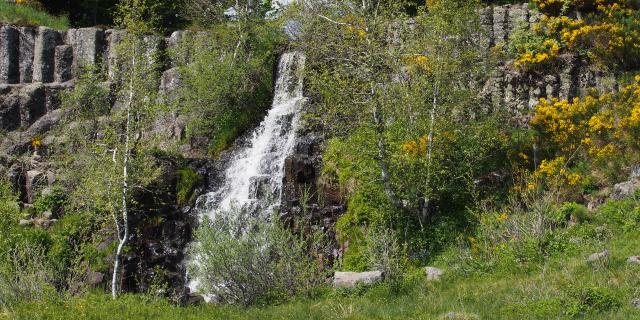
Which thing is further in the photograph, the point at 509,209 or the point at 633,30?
the point at 633,30

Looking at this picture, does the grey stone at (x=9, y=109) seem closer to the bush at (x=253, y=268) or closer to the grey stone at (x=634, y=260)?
the bush at (x=253, y=268)

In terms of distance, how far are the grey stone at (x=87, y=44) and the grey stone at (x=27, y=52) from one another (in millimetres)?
1592

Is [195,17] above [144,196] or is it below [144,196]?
above

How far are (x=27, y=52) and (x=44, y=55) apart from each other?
916 millimetres

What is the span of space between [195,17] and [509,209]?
21.6 meters

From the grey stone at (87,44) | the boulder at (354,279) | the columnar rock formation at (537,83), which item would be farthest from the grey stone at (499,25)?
the grey stone at (87,44)

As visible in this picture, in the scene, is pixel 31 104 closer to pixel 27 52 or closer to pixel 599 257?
pixel 27 52

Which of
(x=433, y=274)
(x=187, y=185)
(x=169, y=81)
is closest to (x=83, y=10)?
(x=169, y=81)

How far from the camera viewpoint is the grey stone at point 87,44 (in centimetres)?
2905

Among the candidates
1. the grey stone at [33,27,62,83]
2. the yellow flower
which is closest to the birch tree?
the yellow flower

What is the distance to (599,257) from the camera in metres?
11.2

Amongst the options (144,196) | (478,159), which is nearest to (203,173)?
(144,196)

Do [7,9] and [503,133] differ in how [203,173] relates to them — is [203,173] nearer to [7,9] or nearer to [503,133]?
[503,133]

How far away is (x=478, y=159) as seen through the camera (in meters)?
16.5
